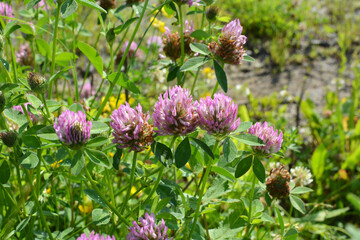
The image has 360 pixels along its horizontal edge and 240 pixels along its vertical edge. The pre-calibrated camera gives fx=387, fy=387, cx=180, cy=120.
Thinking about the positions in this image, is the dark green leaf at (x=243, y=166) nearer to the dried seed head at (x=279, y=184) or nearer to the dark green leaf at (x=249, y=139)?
the dark green leaf at (x=249, y=139)

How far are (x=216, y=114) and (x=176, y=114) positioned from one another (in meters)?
0.09

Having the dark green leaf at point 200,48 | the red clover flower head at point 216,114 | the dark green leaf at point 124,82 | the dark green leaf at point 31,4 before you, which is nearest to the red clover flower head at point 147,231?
the red clover flower head at point 216,114

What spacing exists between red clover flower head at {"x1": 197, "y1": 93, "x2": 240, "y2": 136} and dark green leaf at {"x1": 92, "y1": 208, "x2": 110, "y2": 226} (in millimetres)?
376

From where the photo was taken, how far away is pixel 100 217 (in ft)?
3.34

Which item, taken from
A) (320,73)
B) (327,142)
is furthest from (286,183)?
(320,73)

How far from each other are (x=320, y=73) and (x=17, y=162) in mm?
3665

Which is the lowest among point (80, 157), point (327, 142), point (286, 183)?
point (327, 142)

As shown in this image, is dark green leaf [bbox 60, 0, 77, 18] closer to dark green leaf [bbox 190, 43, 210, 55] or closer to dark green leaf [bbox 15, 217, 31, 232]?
dark green leaf [bbox 190, 43, 210, 55]

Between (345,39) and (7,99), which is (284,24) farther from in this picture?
(7,99)

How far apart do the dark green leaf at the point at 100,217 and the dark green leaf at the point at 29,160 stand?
0.66 feet

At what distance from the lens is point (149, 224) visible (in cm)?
90

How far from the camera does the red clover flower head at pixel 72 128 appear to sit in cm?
81

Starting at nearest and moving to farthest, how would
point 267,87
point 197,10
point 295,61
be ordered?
point 197,10 < point 267,87 < point 295,61

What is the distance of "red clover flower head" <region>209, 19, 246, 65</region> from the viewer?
1.06m
